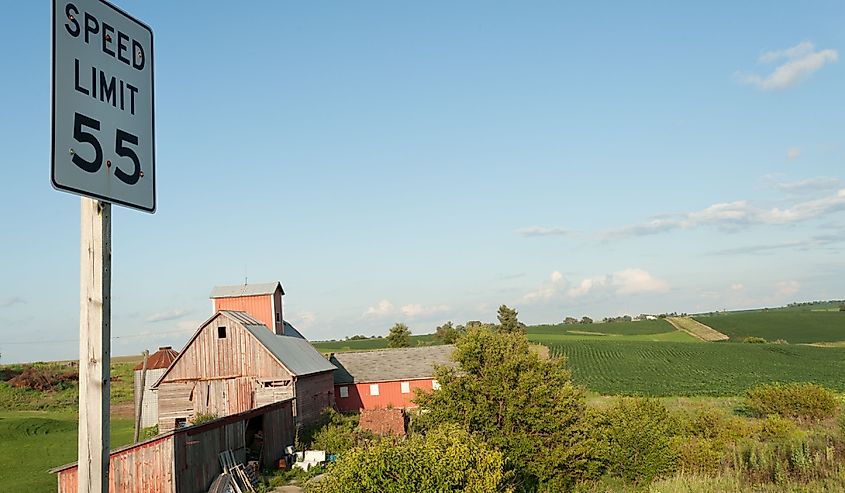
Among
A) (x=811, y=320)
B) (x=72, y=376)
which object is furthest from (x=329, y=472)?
(x=811, y=320)

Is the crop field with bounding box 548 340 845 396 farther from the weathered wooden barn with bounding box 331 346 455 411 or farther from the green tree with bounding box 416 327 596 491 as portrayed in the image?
the green tree with bounding box 416 327 596 491

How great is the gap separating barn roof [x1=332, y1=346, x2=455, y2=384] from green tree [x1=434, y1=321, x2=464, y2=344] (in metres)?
12.5

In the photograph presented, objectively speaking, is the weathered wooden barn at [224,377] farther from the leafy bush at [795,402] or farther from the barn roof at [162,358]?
the leafy bush at [795,402]

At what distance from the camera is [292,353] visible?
35594mm

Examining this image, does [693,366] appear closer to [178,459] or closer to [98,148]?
[178,459]

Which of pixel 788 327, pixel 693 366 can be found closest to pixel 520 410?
pixel 693 366

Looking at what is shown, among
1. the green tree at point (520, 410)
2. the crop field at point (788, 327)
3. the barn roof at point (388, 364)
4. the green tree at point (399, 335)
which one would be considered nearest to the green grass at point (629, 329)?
the crop field at point (788, 327)

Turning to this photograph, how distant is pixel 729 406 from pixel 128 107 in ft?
151

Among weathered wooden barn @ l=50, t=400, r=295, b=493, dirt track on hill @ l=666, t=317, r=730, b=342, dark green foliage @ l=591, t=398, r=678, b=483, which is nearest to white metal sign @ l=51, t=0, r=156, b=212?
weathered wooden barn @ l=50, t=400, r=295, b=493

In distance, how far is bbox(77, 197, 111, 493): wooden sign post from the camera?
3316mm

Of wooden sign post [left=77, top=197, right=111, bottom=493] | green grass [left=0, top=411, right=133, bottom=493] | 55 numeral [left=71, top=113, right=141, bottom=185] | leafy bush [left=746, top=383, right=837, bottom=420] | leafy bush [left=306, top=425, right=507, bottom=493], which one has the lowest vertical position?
leafy bush [left=746, top=383, right=837, bottom=420]

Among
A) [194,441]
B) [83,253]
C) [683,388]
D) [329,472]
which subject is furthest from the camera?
[683,388]

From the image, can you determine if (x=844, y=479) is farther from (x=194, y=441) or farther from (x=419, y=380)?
(x=419, y=380)

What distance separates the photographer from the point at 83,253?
348cm
